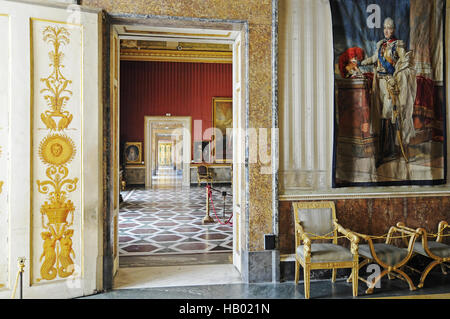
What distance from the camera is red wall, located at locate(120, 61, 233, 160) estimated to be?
14539 mm

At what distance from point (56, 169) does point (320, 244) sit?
9.80 ft

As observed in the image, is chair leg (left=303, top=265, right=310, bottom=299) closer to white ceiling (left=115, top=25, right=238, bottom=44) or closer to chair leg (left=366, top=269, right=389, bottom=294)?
chair leg (left=366, top=269, right=389, bottom=294)

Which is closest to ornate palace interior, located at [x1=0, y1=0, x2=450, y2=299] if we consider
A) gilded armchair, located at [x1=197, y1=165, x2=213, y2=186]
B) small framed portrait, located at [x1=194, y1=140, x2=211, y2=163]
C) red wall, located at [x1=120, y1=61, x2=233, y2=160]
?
gilded armchair, located at [x1=197, y1=165, x2=213, y2=186]

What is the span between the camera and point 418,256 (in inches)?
172

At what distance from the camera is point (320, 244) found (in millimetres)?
3738

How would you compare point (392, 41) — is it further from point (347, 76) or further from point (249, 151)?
point (249, 151)

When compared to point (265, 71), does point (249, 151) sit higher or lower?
lower

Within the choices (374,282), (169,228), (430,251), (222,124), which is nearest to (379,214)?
(430,251)

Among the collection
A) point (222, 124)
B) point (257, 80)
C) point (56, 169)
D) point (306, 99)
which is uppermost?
point (222, 124)

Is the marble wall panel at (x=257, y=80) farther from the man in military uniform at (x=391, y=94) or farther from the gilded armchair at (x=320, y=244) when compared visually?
the man in military uniform at (x=391, y=94)

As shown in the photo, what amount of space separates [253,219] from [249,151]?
A: 2.71 ft

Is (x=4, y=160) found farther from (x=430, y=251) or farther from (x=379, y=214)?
(x=430, y=251)

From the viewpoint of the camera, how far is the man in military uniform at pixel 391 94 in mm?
4281

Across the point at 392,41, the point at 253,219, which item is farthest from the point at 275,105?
the point at 392,41
